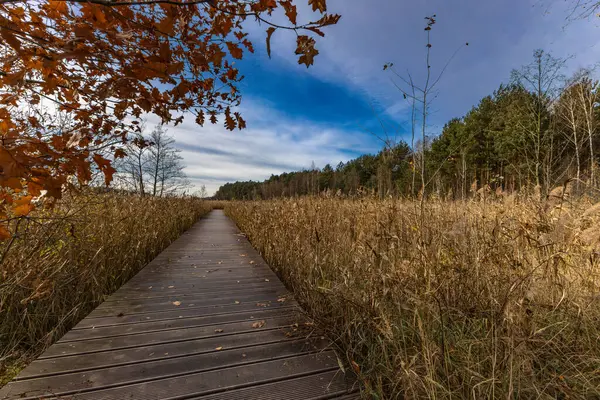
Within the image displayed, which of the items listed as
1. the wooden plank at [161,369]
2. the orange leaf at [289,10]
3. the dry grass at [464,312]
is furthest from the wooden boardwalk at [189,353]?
the orange leaf at [289,10]

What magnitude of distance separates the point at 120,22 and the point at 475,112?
1411 inches

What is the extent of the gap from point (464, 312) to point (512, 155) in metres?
21.9

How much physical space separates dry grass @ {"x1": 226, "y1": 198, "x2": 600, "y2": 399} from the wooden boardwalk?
0.93 feet

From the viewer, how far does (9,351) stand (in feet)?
6.79

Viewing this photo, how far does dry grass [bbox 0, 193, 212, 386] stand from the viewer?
2135mm

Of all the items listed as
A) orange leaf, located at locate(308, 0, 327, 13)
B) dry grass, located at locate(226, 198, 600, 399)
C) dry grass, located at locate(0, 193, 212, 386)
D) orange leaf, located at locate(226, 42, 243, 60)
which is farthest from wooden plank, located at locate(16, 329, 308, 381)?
orange leaf, located at locate(308, 0, 327, 13)

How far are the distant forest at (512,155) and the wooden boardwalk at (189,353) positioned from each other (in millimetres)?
1543

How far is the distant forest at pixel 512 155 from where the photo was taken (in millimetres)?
2799

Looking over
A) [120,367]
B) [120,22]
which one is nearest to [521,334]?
[120,367]

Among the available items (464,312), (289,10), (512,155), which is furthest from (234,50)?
(512,155)

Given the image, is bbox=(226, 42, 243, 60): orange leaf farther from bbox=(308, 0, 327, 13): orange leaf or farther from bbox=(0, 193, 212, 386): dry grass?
bbox=(0, 193, 212, 386): dry grass

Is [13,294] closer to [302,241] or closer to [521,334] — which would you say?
[302,241]

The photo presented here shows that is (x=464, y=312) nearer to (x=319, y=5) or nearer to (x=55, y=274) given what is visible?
(x=319, y=5)

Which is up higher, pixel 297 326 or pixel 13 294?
pixel 13 294
